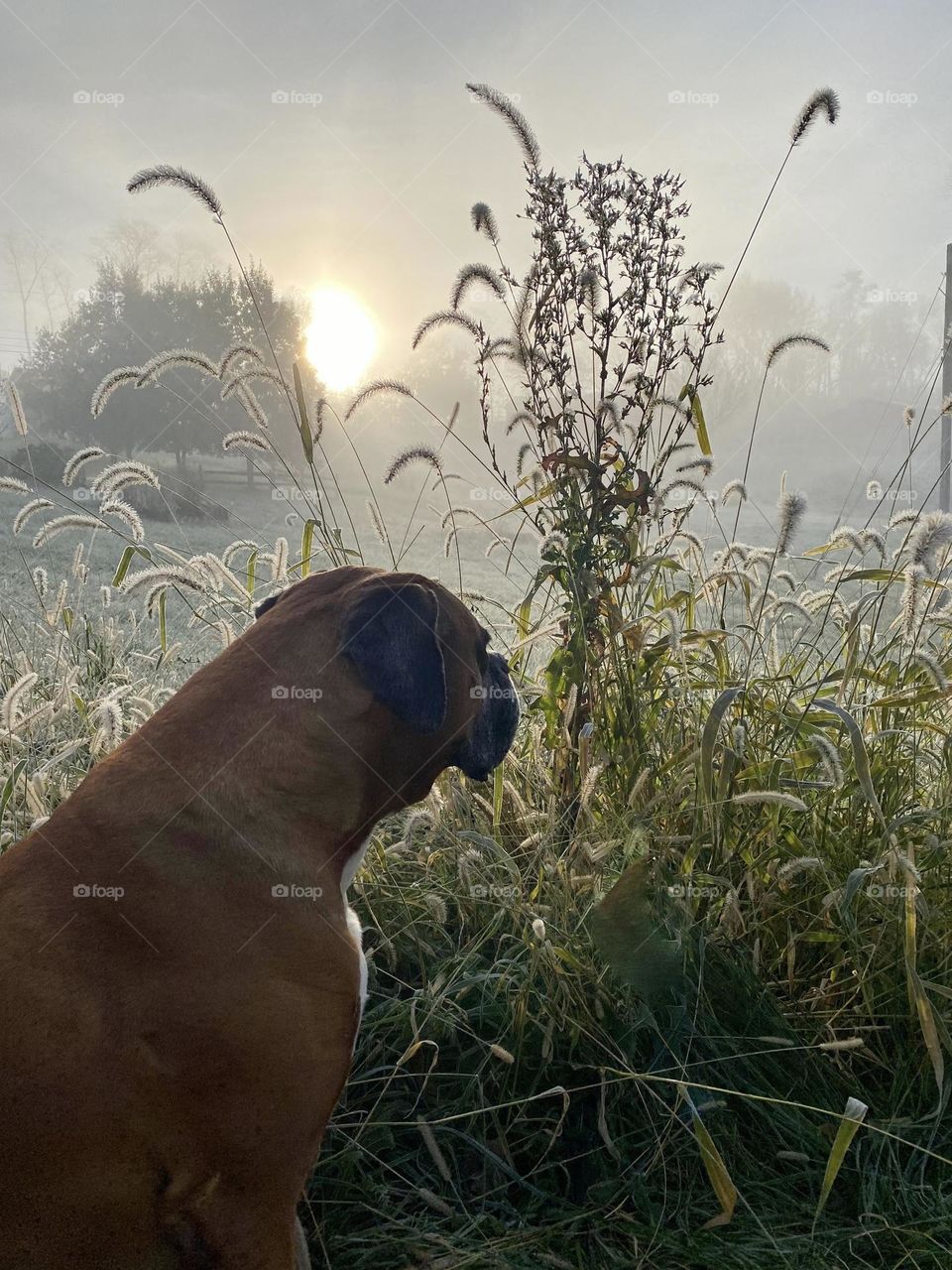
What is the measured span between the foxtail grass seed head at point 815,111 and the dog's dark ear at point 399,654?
227 centimetres

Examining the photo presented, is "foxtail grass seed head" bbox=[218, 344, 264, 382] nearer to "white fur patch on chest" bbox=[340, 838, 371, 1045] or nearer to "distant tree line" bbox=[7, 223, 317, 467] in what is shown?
"white fur patch on chest" bbox=[340, 838, 371, 1045]

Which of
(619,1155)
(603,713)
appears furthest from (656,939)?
(603,713)

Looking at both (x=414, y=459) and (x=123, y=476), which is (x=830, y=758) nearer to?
(x=414, y=459)

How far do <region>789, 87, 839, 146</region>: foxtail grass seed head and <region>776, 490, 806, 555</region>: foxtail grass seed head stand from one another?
4.09ft

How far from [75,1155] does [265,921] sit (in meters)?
0.53

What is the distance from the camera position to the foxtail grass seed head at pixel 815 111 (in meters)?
3.15

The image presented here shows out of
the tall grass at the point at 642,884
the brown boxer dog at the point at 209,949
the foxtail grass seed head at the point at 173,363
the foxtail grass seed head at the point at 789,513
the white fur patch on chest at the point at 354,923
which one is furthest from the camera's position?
the foxtail grass seed head at the point at 173,363

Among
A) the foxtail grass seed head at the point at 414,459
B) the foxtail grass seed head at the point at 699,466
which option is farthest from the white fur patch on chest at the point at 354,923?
the foxtail grass seed head at the point at 699,466

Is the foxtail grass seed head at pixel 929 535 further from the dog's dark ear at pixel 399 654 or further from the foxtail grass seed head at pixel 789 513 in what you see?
the dog's dark ear at pixel 399 654

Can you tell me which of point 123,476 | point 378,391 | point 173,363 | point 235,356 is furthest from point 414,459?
point 123,476

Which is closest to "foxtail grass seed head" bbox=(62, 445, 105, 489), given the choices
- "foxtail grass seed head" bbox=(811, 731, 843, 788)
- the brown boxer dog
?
the brown boxer dog

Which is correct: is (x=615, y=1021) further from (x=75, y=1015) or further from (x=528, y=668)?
(x=528, y=668)

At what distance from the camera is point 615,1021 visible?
2.65m

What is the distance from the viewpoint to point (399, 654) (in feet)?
7.36
